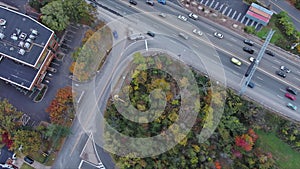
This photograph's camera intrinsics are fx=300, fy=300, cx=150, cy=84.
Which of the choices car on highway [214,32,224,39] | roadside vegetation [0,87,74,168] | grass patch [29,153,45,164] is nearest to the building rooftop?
roadside vegetation [0,87,74,168]

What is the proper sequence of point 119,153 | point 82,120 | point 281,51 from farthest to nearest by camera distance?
point 281,51, point 82,120, point 119,153

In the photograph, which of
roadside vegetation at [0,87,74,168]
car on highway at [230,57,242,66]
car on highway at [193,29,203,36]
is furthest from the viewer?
car on highway at [193,29,203,36]

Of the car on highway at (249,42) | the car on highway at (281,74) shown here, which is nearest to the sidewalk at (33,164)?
the car on highway at (249,42)

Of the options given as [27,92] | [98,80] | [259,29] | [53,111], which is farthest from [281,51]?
[27,92]

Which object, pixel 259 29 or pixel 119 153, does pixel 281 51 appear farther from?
pixel 119 153

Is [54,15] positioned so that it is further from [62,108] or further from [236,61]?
[236,61]

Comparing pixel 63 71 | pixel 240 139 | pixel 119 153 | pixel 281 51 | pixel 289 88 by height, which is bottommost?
pixel 119 153

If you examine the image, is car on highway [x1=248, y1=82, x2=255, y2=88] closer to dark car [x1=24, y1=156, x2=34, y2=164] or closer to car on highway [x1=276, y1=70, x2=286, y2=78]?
car on highway [x1=276, y1=70, x2=286, y2=78]
